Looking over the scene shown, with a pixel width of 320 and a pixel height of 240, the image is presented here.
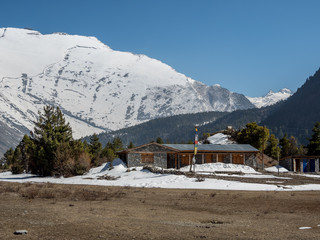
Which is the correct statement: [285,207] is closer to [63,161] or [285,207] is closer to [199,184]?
[199,184]

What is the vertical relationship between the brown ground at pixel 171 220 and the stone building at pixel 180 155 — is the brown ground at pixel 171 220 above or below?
below

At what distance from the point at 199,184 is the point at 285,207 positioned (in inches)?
656

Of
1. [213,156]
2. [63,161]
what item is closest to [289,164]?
[213,156]

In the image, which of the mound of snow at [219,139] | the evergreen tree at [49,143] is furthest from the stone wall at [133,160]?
the mound of snow at [219,139]

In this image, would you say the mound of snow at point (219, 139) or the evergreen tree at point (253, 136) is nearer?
the evergreen tree at point (253, 136)

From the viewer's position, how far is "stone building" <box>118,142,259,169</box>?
61.6 metres

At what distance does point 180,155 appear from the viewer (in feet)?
209

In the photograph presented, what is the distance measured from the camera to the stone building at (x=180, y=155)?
202 feet

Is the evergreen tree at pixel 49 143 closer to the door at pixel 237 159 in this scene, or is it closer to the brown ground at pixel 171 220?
the door at pixel 237 159

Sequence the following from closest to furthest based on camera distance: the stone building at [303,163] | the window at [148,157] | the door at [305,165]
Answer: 1. the window at [148,157]
2. the stone building at [303,163]
3. the door at [305,165]

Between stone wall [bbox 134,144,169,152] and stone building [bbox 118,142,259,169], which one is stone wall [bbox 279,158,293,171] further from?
stone wall [bbox 134,144,169,152]

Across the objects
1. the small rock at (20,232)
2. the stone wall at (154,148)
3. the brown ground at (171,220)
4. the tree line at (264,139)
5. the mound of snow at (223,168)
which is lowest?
the brown ground at (171,220)

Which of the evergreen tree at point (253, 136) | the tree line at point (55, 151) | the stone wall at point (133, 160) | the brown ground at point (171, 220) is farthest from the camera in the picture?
the evergreen tree at point (253, 136)

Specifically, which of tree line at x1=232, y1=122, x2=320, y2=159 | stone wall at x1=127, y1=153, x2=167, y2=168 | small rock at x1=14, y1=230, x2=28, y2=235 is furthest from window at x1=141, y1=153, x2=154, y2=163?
small rock at x1=14, y1=230, x2=28, y2=235
